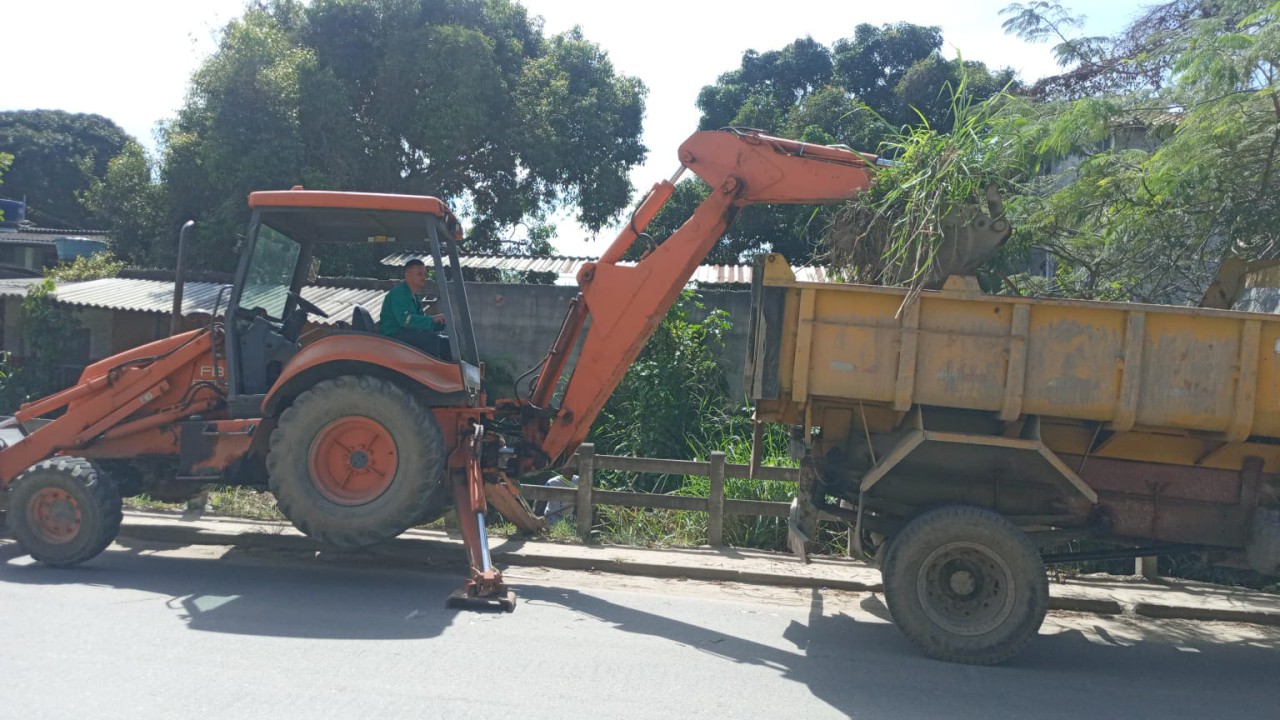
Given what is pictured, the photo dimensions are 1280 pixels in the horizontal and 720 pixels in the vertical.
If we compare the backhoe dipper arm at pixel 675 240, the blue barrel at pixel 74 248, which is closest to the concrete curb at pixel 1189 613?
the backhoe dipper arm at pixel 675 240

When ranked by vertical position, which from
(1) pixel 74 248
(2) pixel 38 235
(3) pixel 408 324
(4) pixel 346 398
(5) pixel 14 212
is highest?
(5) pixel 14 212

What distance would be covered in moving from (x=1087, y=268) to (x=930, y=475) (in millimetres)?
3120

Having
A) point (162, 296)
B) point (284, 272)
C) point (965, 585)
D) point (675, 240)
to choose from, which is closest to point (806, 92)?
point (162, 296)

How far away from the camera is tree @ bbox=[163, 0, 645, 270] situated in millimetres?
16991

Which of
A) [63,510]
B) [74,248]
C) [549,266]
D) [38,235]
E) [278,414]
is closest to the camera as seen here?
[63,510]

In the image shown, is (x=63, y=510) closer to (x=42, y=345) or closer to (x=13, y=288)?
(x=42, y=345)

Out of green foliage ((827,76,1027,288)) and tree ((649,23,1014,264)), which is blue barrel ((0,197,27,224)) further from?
green foliage ((827,76,1027,288))

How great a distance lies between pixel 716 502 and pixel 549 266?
30.1ft

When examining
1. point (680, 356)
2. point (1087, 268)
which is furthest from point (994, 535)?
point (680, 356)

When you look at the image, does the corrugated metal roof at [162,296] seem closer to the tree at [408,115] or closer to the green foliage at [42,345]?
the green foliage at [42,345]

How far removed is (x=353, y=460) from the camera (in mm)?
6758

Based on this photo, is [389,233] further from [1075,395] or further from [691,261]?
[1075,395]

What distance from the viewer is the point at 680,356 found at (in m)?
12.1

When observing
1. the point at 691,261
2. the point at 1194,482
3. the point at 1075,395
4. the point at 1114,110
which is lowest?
the point at 1194,482
